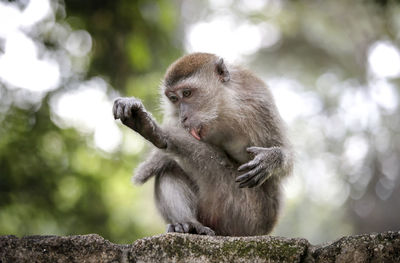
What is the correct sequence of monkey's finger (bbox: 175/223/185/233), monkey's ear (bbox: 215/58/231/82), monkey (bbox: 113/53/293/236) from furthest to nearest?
monkey's ear (bbox: 215/58/231/82) → monkey (bbox: 113/53/293/236) → monkey's finger (bbox: 175/223/185/233)

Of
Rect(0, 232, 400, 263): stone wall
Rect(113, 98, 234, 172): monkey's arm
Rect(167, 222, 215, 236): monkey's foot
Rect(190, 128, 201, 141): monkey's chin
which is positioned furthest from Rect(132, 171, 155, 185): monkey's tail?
Rect(0, 232, 400, 263): stone wall

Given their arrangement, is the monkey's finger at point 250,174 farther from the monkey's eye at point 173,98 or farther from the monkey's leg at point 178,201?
the monkey's eye at point 173,98

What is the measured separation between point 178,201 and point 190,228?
34cm

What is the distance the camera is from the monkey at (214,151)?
4789 millimetres

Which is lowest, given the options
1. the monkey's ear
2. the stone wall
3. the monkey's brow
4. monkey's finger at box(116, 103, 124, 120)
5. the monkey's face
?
the stone wall

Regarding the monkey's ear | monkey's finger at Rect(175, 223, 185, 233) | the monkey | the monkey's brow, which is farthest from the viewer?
the monkey's ear

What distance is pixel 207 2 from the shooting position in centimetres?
2539

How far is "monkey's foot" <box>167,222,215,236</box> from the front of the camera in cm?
448

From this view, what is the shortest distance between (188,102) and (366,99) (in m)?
18.1

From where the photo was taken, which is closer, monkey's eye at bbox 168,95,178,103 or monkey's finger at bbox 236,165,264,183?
monkey's finger at bbox 236,165,264,183

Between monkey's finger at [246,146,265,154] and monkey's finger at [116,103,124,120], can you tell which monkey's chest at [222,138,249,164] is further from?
monkey's finger at [116,103,124,120]

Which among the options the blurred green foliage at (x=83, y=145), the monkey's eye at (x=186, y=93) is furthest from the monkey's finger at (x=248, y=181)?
the blurred green foliage at (x=83, y=145)

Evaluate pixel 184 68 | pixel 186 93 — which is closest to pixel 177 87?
pixel 186 93

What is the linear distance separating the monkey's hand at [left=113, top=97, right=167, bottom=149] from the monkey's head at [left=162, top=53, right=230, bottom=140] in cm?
30
